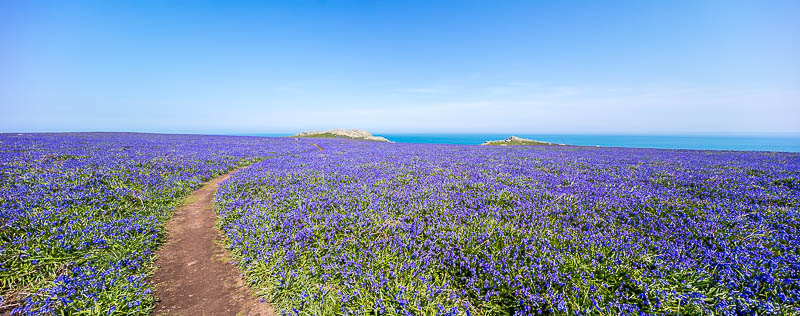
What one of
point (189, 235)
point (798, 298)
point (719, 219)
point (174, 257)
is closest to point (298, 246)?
point (174, 257)

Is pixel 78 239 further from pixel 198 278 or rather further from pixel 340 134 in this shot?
pixel 340 134

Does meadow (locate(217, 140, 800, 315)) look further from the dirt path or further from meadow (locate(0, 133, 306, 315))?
meadow (locate(0, 133, 306, 315))

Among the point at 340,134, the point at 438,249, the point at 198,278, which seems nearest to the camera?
the point at 438,249

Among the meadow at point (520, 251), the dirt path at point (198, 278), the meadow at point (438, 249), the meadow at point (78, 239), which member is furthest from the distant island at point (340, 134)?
the dirt path at point (198, 278)

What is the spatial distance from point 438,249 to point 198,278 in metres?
4.70

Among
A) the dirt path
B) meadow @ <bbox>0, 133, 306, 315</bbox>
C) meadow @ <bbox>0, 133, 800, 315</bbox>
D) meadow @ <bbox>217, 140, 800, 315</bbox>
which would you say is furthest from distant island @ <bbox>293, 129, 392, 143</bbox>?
the dirt path

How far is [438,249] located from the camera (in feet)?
14.6

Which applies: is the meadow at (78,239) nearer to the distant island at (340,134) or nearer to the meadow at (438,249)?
the meadow at (438,249)

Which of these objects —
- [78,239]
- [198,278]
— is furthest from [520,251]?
[78,239]

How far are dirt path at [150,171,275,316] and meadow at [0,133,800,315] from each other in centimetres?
26

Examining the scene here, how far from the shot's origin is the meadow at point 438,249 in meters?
3.41

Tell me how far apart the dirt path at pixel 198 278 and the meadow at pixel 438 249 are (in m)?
0.26

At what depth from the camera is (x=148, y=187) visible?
877 cm

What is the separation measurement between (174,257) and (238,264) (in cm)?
162
